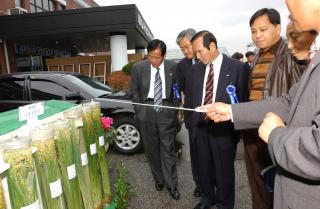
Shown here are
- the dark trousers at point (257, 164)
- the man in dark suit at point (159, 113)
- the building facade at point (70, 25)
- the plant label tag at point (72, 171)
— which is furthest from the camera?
the building facade at point (70, 25)

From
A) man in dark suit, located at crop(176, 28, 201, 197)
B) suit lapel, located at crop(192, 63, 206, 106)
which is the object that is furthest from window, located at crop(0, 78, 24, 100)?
suit lapel, located at crop(192, 63, 206, 106)

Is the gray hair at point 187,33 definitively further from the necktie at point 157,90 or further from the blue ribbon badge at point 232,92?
the blue ribbon badge at point 232,92

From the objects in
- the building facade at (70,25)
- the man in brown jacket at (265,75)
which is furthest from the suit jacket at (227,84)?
the building facade at (70,25)

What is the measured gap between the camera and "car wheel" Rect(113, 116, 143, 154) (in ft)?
18.5

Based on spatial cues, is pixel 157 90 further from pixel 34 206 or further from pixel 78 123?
pixel 34 206

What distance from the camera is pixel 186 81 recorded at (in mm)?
3662

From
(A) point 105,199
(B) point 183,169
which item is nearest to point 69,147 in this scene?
(A) point 105,199

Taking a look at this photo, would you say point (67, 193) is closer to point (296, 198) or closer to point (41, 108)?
point (41, 108)

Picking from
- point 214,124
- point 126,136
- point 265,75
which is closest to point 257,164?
point 214,124

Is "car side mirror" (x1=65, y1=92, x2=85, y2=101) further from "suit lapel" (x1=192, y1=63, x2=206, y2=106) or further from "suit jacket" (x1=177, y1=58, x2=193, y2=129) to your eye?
"suit lapel" (x1=192, y1=63, x2=206, y2=106)

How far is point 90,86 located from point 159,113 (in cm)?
252

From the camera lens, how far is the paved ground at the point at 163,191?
12.0ft

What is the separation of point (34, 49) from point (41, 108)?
20.2 m

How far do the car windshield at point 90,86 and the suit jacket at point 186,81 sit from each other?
2.19 m
